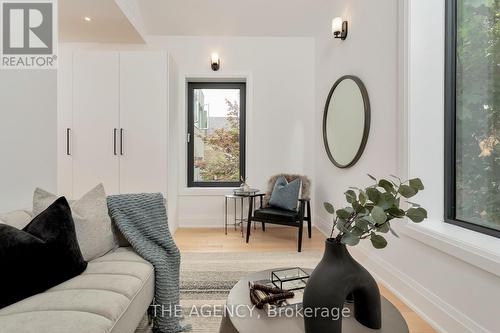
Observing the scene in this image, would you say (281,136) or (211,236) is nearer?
(211,236)

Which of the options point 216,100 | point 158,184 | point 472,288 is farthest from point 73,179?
point 472,288

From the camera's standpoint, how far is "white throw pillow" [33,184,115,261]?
143 cm

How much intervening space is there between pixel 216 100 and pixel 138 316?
3180 mm

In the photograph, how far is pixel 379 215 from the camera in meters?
0.79

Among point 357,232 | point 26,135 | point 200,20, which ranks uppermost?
point 200,20

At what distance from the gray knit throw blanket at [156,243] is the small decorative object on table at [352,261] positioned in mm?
972

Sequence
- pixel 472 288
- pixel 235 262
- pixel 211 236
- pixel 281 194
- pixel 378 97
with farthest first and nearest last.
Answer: pixel 211 236 < pixel 281 194 < pixel 235 262 < pixel 378 97 < pixel 472 288

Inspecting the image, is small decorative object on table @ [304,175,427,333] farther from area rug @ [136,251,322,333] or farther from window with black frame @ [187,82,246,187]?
window with black frame @ [187,82,246,187]

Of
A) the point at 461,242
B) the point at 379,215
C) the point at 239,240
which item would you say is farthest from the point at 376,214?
the point at 239,240

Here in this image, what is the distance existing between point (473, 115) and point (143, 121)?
311 cm

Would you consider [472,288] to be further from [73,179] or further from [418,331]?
[73,179]

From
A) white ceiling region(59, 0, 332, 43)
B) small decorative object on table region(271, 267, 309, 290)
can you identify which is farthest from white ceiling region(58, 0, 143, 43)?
small decorative object on table region(271, 267, 309, 290)

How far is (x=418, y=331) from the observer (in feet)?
5.19

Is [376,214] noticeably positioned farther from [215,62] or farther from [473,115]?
Result: [215,62]
